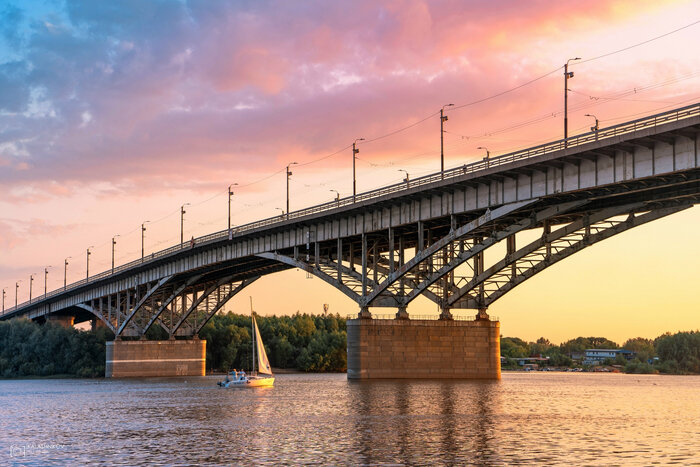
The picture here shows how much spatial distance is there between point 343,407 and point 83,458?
980 inches

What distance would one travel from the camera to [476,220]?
2645 inches

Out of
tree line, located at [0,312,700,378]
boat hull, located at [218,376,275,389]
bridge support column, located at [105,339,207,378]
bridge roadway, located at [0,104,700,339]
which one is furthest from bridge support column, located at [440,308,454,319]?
tree line, located at [0,312,700,378]

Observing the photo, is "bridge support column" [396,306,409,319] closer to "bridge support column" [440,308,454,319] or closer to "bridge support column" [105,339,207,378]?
"bridge support column" [440,308,454,319]

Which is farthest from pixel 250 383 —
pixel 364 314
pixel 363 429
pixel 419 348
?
pixel 363 429

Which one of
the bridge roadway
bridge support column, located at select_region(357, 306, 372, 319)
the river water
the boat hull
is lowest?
the boat hull

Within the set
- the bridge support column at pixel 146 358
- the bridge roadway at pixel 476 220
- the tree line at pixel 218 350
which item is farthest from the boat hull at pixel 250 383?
A: the tree line at pixel 218 350

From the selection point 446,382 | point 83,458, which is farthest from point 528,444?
point 446,382

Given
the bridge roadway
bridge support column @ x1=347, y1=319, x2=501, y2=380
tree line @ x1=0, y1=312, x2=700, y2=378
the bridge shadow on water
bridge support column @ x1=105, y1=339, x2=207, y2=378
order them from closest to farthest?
the bridge shadow on water
the bridge roadway
bridge support column @ x1=347, y1=319, x2=501, y2=380
bridge support column @ x1=105, y1=339, x2=207, y2=378
tree line @ x1=0, y1=312, x2=700, y2=378

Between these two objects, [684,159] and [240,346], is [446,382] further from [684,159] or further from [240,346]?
[240,346]

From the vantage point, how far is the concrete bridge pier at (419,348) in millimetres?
78812

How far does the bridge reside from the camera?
5475cm

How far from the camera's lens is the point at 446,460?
108 feet

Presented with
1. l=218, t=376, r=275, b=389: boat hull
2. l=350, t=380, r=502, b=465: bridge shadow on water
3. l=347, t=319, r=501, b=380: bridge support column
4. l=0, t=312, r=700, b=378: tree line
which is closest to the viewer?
l=350, t=380, r=502, b=465: bridge shadow on water

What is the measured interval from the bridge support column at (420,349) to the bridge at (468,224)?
217 mm
